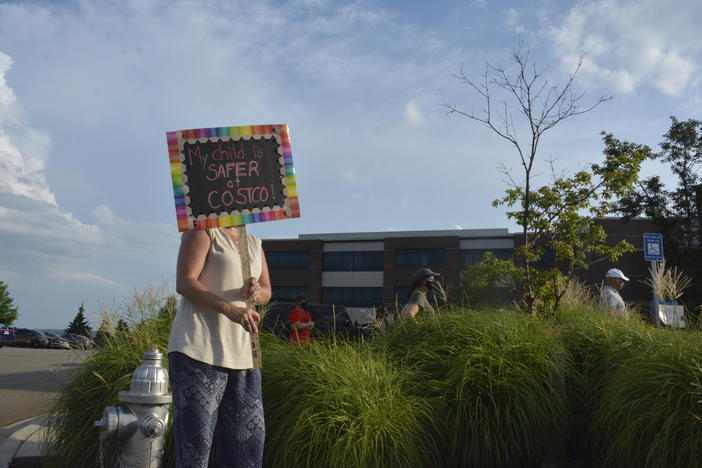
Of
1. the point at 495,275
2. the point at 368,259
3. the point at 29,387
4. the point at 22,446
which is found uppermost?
the point at 368,259

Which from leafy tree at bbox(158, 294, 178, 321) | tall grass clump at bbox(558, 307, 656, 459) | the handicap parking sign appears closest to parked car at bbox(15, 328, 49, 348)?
leafy tree at bbox(158, 294, 178, 321)

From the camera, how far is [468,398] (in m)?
4.12

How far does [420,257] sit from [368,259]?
5478mm

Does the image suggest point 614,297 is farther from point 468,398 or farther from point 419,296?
point 468,398

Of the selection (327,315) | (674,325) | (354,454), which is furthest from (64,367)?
(327,315)

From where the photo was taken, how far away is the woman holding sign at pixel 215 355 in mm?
2592

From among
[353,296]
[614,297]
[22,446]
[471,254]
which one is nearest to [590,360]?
[614,297]

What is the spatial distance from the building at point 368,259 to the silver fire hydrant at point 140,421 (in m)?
50.3

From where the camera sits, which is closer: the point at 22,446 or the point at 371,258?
the point at 22,446

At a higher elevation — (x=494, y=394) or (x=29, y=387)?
(x=494, y=394)

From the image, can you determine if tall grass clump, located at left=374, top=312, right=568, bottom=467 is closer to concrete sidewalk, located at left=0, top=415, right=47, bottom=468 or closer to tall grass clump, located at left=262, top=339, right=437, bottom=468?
tall grass clump, located at left=262, top=339, right=437, bottom=468

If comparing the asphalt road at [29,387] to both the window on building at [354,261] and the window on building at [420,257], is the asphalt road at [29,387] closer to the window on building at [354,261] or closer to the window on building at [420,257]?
the window on building at [420,257]

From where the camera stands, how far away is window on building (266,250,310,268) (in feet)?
197

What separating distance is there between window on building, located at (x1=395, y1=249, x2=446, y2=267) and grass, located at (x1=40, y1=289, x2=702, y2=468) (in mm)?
50331
